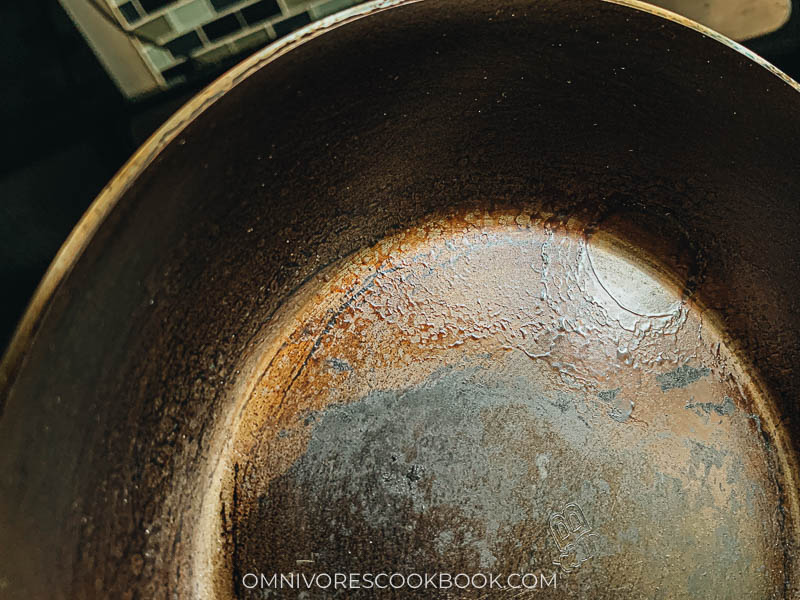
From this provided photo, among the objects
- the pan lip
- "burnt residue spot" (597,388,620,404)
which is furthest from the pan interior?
the pan lip

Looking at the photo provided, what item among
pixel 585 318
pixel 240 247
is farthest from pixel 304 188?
pixel 585 318

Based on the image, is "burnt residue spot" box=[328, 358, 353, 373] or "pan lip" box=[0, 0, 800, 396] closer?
"pan lip" box=[0, 0, 800, 396]

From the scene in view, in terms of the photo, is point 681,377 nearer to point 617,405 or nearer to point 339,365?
point 617,405

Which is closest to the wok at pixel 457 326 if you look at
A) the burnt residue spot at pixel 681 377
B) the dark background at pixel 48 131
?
the burnt residue spot at pixel 681 377

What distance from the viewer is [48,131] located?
97 centimetres

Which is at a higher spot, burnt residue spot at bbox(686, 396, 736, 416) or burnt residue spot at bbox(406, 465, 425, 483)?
burnt residue spot at bbox(686, 396, 736, 416)

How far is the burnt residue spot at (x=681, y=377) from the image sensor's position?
96cm

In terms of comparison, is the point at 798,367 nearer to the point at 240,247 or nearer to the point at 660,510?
the point at 660,510

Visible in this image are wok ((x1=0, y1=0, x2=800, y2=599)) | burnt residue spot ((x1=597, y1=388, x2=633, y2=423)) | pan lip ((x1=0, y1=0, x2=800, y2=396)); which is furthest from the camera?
burnt residue spot ((x1=597, y1=388, x2=633, y2=423))

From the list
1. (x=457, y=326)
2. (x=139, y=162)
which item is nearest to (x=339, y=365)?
(x=457, y=326)

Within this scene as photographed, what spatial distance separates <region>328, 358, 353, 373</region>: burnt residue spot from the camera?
3.08 ft

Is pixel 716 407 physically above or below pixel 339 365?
below

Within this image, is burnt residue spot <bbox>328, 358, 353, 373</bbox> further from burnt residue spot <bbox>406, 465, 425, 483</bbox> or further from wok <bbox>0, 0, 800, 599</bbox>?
burnt residue spot <bbox>406, 465, 425, 483</bbox>

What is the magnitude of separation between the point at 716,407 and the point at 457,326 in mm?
469
